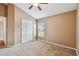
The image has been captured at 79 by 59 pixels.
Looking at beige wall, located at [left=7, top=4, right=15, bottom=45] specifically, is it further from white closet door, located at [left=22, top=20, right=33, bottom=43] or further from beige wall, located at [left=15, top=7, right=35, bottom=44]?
white closet door, located at [left=22, top=20, right=33, bottom=43]

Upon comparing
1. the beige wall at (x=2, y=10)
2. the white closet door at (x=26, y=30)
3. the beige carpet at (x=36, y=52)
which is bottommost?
the beige carpet at (x=36, y=52)

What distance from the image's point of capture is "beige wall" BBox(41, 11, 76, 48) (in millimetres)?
5887

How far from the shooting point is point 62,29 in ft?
22.4

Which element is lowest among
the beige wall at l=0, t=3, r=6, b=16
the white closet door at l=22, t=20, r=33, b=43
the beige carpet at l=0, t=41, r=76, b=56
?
the beige carpet at l=0, t=41, r=76, b=56

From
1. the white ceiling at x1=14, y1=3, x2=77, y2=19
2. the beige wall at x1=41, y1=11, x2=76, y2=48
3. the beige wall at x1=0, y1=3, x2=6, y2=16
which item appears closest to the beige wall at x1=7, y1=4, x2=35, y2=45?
the beige wall at x1=0, y1=3, x2=6, y2=16

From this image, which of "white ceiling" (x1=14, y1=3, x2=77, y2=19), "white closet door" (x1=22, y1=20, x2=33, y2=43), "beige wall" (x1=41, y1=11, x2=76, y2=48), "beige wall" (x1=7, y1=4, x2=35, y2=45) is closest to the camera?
"white ceiling" (x1=14, y1=3, x2=77, y2=19)

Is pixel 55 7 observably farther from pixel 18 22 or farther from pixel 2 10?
pixel 2 10

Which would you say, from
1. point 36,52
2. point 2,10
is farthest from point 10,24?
point 36,52

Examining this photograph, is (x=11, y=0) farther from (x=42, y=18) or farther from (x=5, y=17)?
(x=42, y=18)

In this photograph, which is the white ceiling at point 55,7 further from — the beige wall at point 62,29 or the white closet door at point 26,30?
the white closet door at point 26,30

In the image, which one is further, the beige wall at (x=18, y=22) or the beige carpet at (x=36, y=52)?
the beige wall at (x=18, y=22)

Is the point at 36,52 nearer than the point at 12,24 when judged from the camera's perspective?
Yes

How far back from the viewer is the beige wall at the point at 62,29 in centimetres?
589

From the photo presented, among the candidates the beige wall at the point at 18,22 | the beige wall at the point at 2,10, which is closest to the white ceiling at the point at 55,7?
the beige wall at the point at 18,22
